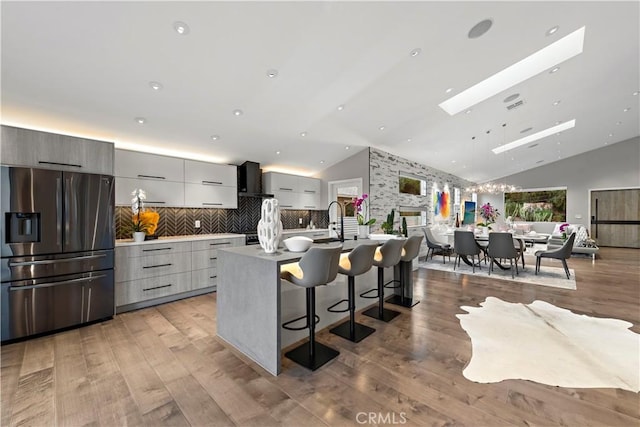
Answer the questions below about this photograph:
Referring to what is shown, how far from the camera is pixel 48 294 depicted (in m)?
2.83

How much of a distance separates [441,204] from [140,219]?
9246 millimetres

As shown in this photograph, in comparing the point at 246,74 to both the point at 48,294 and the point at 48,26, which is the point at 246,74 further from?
the point at 48,294

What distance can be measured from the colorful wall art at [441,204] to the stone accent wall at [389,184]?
57 cm

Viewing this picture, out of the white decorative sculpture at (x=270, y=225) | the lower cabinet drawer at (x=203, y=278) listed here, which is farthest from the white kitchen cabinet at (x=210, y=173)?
the white decorative sculpture at (x=270, y=225)

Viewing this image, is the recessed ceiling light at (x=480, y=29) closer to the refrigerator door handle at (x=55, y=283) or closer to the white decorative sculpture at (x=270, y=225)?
the white decorative sculpture at (x=270, y=225)

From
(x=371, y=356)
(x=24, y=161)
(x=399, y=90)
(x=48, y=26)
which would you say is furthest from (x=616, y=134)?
(x=24, y=161)

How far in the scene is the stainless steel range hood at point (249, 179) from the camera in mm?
5152

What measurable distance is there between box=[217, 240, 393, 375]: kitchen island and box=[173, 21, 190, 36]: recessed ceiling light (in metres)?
2.01

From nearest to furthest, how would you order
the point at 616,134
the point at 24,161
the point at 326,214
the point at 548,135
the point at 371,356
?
the point at 371,356 → the point at 24,161 → the point at 326,214 → the point at 548,135 → the point at 616,134

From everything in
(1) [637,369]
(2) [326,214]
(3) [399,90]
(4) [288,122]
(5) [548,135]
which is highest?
(5) [548,135]

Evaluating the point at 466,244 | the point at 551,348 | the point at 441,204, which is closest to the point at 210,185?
the point at 551,348

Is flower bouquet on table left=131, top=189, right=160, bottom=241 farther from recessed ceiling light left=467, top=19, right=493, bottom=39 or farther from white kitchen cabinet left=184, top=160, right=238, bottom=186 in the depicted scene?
recessed ceiling light left=467, top=19, right=493, bottom=39

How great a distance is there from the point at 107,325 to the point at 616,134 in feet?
46.2

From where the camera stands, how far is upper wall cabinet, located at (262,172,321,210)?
18.2 ft
